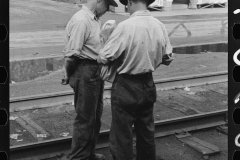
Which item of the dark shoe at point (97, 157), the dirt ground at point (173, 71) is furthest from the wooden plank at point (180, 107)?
the dark shoe at point (97, 157)

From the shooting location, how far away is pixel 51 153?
19.1 feet

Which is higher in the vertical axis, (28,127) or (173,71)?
(173,71)

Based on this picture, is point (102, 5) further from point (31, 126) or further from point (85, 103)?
point (31, 126)

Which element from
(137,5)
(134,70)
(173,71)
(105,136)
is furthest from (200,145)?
(173,71)

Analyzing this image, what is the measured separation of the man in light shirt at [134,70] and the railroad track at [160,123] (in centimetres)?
148

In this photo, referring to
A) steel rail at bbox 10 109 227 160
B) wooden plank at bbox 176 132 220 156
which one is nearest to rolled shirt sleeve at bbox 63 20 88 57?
steel rail at bbox 10 109 227 160

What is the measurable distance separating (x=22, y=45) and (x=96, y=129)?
1063 centimetres

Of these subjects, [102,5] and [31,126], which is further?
[31,126]

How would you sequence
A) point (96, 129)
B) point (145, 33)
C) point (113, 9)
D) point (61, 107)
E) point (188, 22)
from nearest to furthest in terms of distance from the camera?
1. point (145, 33)
2. point (96, 129)
3. point (61, 107)
4. point (188, 22)
5. point (113, 9)

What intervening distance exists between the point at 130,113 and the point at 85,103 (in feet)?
2.66

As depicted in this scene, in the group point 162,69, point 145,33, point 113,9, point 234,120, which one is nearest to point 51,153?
point 145,33

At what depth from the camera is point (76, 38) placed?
4832 mm

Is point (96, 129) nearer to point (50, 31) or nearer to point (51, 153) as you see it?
point (51, 153)

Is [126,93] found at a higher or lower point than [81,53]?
lower
